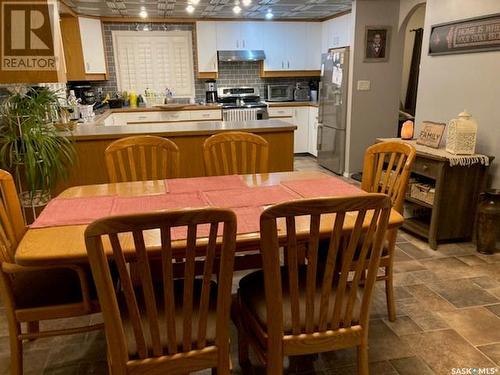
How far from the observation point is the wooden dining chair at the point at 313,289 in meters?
1.14

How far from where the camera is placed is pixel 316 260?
48.6 inches

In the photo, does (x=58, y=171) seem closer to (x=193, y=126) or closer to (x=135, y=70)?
(x=193, y=126)

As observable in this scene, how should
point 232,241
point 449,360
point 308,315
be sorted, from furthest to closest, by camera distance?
point 449,360 < point 308,315 < point 232,241

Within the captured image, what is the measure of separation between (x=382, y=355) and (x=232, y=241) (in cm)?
122

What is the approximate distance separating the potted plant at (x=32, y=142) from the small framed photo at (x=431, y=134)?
9.30 feet

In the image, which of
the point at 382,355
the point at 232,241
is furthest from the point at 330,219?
the point at 382,355

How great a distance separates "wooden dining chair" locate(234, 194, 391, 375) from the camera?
114 centimetres

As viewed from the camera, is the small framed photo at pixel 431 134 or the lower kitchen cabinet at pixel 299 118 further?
the lower kitchen cabinet at pixel 299 118

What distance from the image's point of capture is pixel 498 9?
9.04ft

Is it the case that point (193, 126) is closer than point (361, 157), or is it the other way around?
point (193, 126)

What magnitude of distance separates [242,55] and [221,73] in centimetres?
56

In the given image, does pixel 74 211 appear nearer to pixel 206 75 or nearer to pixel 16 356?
pixel 16 356

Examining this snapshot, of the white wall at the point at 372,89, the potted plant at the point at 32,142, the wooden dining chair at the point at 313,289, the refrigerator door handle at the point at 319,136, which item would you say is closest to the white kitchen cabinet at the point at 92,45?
the potted plant at the point at 32,142

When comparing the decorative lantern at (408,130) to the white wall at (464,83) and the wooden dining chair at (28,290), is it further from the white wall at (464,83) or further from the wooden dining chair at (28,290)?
the wooden dining chair at (28,290)
